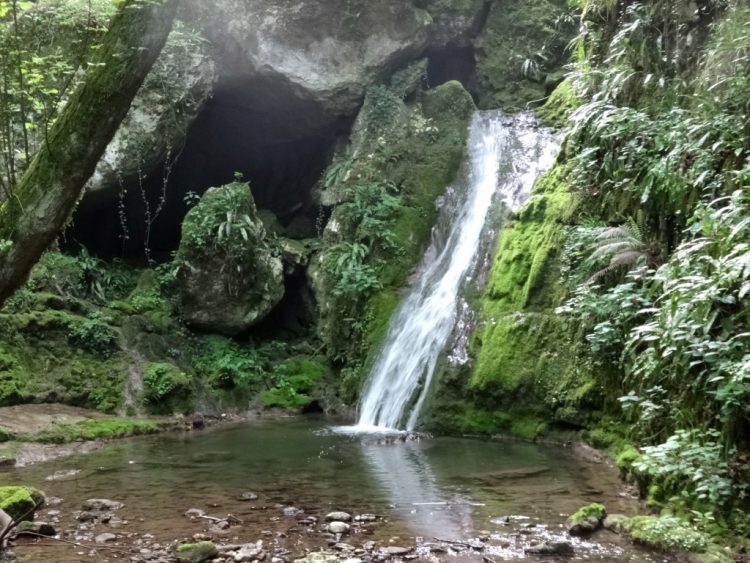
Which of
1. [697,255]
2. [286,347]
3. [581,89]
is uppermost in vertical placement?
[581,89]

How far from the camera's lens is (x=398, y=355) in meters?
11.9

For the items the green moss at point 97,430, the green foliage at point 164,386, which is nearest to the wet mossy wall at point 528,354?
the green moss at point 97,430

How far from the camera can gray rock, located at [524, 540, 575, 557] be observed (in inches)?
187

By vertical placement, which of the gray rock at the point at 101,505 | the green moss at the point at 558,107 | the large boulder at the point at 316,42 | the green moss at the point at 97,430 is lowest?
the green moss at the point at 97,430

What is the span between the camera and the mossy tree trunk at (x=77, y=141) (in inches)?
137

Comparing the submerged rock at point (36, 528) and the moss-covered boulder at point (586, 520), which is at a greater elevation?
the moss-covered boulder at point (586, 520)

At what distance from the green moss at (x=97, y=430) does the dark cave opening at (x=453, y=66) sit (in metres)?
12.7

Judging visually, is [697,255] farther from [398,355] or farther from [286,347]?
[286,347]

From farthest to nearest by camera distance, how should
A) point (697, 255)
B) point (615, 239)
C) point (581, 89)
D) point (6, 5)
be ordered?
point (581, 89) → point (615, 239) → point (697, 255) → point (6, 5)

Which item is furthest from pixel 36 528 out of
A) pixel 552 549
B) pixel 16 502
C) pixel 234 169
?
pixel 234 169

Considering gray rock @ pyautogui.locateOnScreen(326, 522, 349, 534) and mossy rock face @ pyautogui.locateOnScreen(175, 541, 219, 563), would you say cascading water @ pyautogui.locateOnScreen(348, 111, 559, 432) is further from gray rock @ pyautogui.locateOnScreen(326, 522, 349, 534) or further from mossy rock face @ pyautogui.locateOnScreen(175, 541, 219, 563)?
mossy rock face @ pyautogui.locateOnScreen(175, 541, 219, 563)

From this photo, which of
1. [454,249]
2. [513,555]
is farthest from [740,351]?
[454,249]

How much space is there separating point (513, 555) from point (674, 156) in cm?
518

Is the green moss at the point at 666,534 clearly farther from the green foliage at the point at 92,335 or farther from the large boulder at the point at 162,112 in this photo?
the large boulder at the point at 162,112
